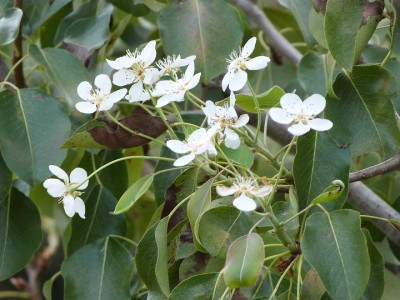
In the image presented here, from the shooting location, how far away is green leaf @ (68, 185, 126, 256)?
52.0 inches

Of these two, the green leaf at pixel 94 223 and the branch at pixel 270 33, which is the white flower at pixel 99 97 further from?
the branch at pixel 270 33

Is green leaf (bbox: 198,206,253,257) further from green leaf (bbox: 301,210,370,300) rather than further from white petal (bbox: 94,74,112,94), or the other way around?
white petal (bbox: 94,74,112,94)

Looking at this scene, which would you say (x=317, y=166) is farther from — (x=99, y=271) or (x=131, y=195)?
(x=99, y=271)

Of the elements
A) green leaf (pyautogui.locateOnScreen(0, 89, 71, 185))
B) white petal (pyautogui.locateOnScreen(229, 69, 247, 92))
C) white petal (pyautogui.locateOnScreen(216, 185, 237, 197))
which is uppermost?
white petal (pyautogui.locateOnScreen(229, 69, 247, 92))

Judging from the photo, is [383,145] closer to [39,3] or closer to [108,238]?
[108,238]

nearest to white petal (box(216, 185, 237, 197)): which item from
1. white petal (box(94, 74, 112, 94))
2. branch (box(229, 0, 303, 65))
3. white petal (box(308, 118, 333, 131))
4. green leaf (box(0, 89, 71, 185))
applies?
white petal (box(308, 118, 333, 131))

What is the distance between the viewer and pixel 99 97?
1.00 m

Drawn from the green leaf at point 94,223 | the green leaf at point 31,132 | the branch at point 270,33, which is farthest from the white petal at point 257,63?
the branch at point 270,33

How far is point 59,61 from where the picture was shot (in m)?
1.28

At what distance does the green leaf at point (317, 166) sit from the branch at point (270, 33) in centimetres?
63

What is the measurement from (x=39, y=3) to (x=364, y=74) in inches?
22.9

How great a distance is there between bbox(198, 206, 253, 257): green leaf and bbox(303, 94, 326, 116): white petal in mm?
149

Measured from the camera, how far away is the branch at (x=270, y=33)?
166 cm

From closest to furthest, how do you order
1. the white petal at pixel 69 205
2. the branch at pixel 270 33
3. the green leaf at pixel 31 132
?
1. the white petal at pixel 69 205
2. the green leaf at pixel 31 132
3. the branch at pixel 270 33
